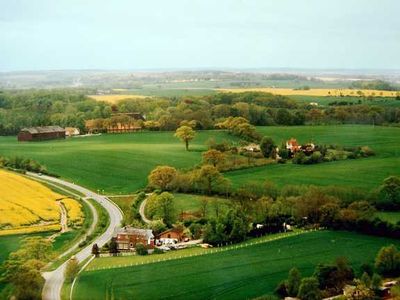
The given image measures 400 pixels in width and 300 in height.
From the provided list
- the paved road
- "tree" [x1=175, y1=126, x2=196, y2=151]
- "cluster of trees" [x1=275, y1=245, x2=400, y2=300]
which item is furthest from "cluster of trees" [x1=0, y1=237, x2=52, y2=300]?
"tree" [x1=175, y1=126, x2=196, y2=151]

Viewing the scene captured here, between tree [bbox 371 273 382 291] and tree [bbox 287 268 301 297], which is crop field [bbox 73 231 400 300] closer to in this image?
tree [bbox 287 268 301 297]

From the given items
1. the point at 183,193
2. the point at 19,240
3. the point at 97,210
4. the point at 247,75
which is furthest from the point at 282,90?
the point at 19,240

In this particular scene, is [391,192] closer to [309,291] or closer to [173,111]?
[309,291]

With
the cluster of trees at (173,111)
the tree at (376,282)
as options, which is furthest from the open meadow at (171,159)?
the tree at (376,282)

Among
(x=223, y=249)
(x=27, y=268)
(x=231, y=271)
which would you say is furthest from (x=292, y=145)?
(x=27, y=268)

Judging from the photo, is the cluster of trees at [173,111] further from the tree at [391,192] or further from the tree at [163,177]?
the tree at [391,192]

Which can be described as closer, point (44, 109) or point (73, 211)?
point (73, 211)

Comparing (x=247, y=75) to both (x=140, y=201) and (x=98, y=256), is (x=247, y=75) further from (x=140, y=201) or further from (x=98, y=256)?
(x=98, y=256)
